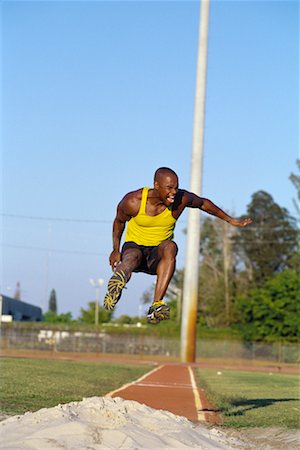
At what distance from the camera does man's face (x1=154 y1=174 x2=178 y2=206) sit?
904cm

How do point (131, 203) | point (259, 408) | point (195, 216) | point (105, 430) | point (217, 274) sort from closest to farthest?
point (105, 430)
point (131, 203)
point (259, 408)
point (195, 216)
point (217, 274)

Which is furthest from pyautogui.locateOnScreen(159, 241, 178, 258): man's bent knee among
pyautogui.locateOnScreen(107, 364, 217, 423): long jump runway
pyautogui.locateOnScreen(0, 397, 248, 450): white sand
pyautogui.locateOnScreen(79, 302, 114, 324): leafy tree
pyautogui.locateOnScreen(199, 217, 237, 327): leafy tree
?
pyautogui.locateOnScreen(79, 302, 114, 324): leafy tree

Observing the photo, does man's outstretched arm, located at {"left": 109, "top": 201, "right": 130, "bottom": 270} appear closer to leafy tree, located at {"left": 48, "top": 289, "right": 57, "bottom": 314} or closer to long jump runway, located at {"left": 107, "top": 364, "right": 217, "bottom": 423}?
long jump runway, located at {"left": 107, "top": 364, "right": 217, "bottom": 423}

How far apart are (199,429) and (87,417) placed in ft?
4.21

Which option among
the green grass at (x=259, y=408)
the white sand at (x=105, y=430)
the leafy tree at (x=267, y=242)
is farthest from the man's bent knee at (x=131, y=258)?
the leafy tree at (x=267, y=242)

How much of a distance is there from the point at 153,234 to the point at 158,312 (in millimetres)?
934

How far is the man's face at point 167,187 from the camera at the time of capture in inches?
356

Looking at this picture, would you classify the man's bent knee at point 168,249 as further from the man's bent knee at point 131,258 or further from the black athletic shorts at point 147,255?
the man's bent knee at point 131,258

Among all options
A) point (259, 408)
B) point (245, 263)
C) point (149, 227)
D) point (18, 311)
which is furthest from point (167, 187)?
point (18, 311)

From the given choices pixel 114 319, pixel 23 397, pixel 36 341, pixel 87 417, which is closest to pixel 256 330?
pixel 36 341

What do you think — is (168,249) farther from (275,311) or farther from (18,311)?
(18,311)

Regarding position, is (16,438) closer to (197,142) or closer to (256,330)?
(197,142)

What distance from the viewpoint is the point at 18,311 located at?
7550 cm

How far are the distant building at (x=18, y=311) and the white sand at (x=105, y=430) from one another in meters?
50.8
